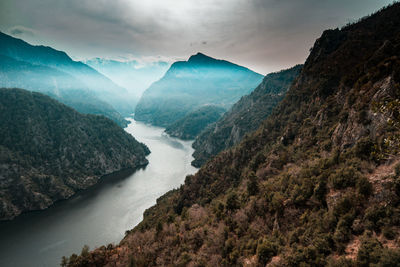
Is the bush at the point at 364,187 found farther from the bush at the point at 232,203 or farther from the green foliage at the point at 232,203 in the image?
the bush at the point at 232,203

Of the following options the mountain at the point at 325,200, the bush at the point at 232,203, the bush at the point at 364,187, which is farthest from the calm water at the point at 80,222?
the bush at the point at 364,187

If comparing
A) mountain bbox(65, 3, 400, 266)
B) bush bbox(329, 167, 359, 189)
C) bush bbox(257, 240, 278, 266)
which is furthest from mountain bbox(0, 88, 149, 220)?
bush bbox(329, 167, 359, 189)

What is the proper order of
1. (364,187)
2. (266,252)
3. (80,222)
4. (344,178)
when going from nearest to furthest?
(364,187) < (266,252) < (344,178) < (80,222)

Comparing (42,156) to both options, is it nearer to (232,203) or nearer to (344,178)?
(232,203)

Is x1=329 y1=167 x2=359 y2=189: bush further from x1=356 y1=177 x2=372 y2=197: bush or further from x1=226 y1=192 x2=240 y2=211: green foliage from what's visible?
x1=226 y1=192 x2=240 y2=211: green foliage

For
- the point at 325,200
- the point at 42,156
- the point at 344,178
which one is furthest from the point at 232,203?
the point at 42,156

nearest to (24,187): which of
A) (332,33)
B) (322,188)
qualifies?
(322,188)
